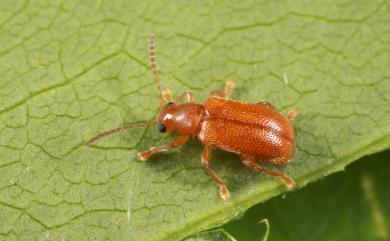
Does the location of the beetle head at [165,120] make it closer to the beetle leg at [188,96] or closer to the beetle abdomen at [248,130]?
the beetle leg at [188,96]

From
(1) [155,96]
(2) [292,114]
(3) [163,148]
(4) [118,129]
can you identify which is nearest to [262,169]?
(2) [292,114]

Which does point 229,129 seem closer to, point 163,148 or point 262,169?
point 262,169

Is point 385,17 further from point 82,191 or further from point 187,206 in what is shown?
point 82,191

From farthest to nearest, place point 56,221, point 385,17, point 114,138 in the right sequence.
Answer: point 385,17 < point 114,138 < point 56,221

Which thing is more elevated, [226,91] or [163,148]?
[226,91]

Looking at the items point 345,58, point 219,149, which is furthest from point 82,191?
point 345,58

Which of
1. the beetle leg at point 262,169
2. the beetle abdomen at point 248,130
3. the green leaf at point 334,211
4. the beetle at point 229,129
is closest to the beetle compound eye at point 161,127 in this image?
the beetle at point 229,129
